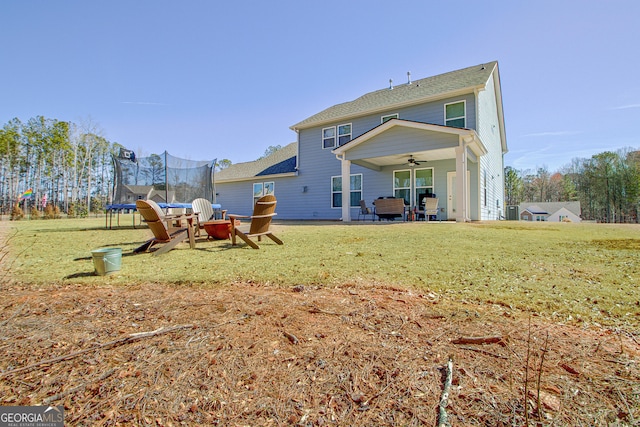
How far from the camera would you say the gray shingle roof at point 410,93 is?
11727 millimetres

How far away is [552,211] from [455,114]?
36.9m

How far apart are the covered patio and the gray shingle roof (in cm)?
279

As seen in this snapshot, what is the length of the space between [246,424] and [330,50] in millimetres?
13092

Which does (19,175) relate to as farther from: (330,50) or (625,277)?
(625,277)

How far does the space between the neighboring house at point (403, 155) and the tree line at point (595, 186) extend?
2658 centimetres

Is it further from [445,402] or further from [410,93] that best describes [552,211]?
[445,402]

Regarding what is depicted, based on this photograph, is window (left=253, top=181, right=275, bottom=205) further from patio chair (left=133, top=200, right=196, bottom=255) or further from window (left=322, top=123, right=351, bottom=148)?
patio chair (left=133, top=200, right=196, bottom=255)

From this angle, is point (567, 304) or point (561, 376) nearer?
point (561, 376)

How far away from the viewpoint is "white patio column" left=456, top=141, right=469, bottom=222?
30.4 ft

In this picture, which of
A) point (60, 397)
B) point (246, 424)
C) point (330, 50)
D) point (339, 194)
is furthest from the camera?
point (339, 194)

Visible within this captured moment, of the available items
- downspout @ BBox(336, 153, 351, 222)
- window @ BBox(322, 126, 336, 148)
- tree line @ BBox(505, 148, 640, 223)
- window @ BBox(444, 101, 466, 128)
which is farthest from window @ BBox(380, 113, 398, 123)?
tree line @ BBox(505, 148, 640, 223)

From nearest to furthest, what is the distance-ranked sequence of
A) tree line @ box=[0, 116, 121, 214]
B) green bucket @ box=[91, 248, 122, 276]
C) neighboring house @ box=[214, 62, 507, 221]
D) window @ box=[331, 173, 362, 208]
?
green bucket @ box=[91, 248, 122, 276] < neighboring house @ box=[214, 62, 507, 221] < window @ box=[331, 173, 362, 208] < tree line @ box=[0, 116, 121, 214]

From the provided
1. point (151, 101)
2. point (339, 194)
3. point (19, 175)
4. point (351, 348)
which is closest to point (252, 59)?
point (339, 194)

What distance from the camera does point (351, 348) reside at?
5.04 feet
